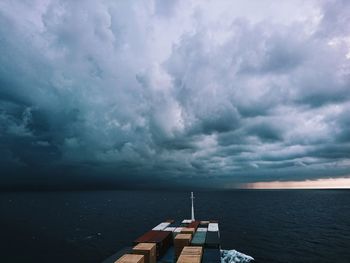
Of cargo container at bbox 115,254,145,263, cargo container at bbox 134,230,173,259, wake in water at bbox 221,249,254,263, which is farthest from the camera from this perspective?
wake in water at bbox 221,249,254,263

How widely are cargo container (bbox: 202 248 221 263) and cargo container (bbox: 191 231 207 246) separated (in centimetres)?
218

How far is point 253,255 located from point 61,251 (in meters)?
53.9

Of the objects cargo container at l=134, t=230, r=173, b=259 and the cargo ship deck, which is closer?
the cargo ship deck

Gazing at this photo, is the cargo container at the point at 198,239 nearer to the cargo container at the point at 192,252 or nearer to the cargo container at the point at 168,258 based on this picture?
the cargo container at the point at 168,258

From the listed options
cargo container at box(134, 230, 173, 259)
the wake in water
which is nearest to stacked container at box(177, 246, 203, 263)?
cargo container at box(134, 230, 173, 259)

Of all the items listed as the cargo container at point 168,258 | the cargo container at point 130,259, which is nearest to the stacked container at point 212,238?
the cargo container at point 168,258

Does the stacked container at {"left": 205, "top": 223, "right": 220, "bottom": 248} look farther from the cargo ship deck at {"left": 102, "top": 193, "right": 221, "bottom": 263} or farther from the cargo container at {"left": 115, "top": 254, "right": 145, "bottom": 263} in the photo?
the cargo container at {"left": 115, "top": 254, "right": 145, "bottom": 263}

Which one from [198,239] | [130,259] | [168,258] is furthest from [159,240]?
[130,259]

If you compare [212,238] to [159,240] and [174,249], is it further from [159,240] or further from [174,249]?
[159,240]

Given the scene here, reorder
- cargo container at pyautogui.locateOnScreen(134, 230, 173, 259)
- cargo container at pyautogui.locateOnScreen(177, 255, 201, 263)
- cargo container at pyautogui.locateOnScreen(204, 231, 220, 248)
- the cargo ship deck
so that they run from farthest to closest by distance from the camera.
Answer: cargo container at pyautogui.locateOnScreen(204, 231, 220, 248)
cargo container at pyautogui.locateOnScreen(134, 230, 173, 259)
the cargo ship deck
cargo container at pyautogui.locateOnScreen(177, 255, 201, 263)

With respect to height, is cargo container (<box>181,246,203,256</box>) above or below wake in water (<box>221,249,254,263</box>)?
above

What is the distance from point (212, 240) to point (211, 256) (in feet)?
32.8

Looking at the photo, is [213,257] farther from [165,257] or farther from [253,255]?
[253,255]

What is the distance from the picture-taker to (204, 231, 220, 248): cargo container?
46.1 meters
